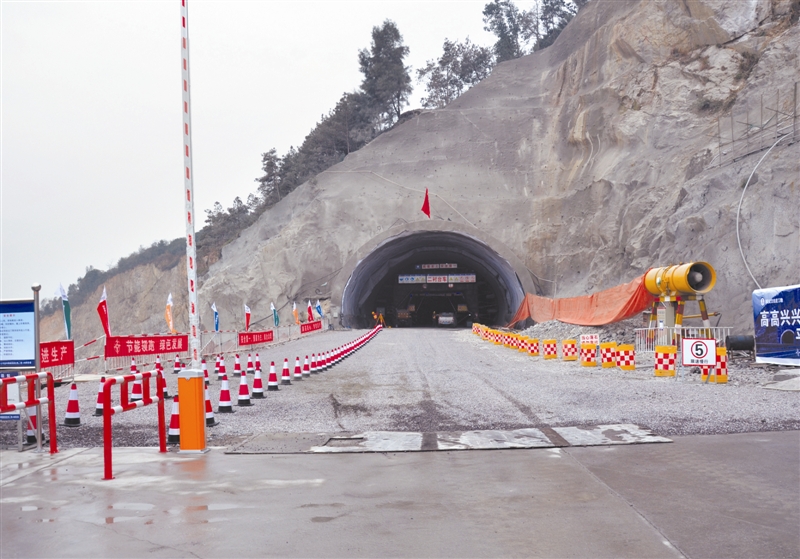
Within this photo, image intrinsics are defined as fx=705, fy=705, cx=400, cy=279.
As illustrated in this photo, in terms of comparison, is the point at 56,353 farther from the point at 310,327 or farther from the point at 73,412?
the point at 310,327

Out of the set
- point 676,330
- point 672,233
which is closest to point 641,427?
point 676,330

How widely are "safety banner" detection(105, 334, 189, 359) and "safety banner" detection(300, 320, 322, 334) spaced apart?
59.3 ft

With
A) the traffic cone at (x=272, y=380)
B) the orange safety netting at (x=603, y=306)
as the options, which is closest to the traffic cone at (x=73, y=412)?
the traffic cone at (x=272, y=380)

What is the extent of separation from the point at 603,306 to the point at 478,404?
54.5 feet

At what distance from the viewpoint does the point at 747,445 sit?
837 centimetres

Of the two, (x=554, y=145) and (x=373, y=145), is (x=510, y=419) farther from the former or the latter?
(x=373, y=145)

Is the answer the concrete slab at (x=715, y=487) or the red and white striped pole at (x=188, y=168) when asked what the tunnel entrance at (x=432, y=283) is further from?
the red and white striped pole at (x=188, y=168)

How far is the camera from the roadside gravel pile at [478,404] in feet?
33.8

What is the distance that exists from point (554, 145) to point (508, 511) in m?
52.5

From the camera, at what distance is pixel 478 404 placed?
41.8 ft

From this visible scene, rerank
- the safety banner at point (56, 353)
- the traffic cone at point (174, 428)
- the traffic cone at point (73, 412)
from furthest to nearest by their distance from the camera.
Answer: the safety banner at point (56, 353) < the traffic cone at point (73, 412) < the traffic cone at point (174, 428)

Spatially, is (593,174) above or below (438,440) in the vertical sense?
above

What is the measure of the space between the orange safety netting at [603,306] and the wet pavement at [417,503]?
16.6 meters

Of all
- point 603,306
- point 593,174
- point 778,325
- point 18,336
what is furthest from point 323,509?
point 593,174
